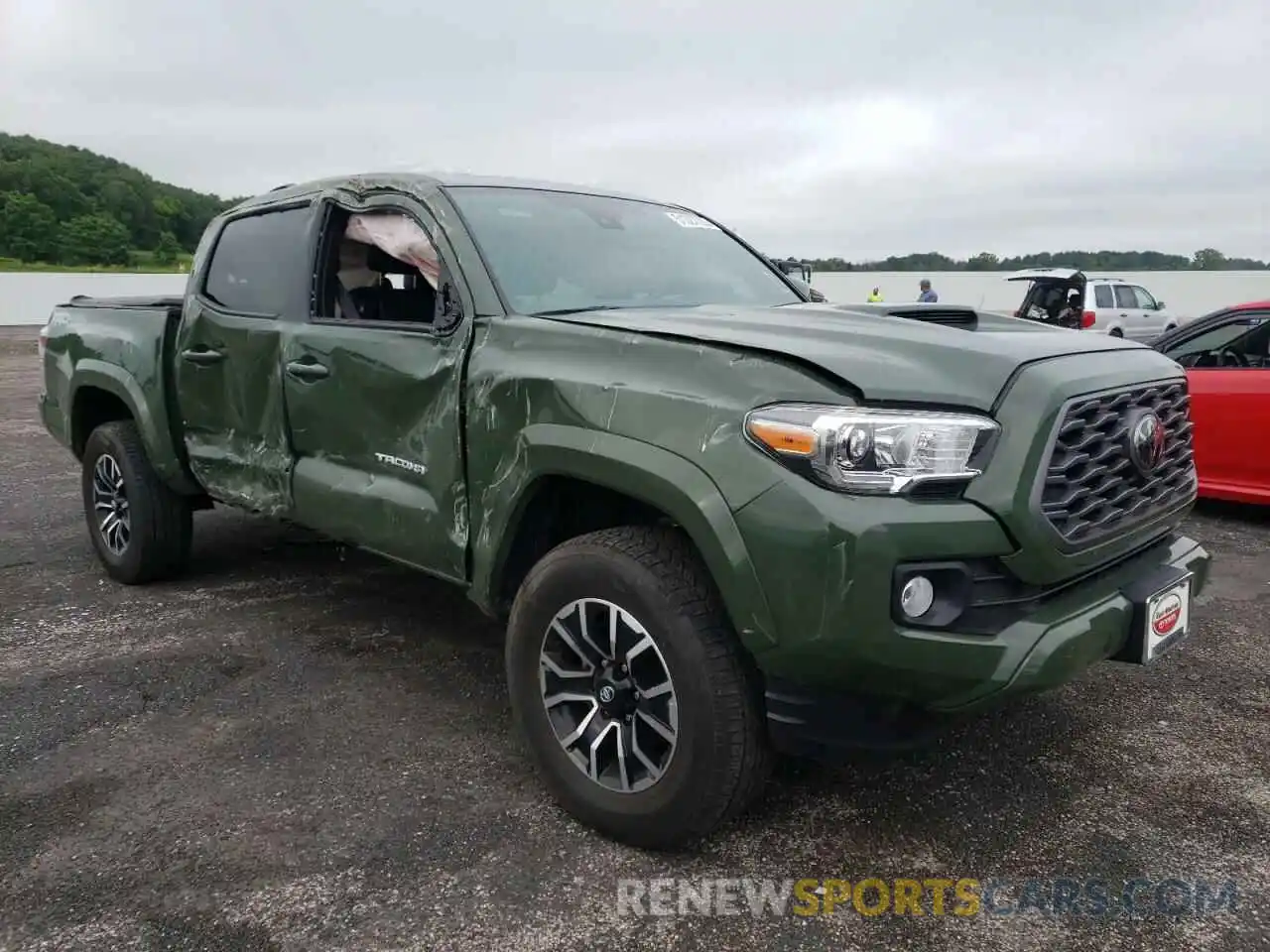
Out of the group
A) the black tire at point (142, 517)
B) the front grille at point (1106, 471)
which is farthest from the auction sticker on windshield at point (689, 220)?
the black tire at point (142, 517)

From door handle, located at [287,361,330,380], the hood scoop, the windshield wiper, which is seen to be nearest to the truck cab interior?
door handle, located at [287,361,330,380]

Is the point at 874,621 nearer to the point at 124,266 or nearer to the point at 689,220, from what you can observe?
the point at 689,220

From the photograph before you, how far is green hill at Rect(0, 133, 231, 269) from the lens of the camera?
55125 mm

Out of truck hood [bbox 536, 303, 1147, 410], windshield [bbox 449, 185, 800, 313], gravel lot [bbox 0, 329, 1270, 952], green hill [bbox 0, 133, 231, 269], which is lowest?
gravel lot [bbox 0, 329, 1270, 952]

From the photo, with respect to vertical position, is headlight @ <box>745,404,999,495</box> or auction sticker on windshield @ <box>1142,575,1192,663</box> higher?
headlight @ <box>745,404,999,495</box>

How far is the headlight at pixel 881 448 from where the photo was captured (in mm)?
2205

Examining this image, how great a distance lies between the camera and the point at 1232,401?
6.09 metres

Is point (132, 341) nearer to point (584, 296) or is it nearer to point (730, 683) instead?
point (584, 296)

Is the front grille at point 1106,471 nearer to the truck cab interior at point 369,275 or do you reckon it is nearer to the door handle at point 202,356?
the truck cab interior at point 369,275

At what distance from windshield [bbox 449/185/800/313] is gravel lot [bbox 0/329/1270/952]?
153cm

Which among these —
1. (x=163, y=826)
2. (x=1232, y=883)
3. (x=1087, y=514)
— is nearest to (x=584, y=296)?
(x=1087, y=514)

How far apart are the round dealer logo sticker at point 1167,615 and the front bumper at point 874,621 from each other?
38 cm

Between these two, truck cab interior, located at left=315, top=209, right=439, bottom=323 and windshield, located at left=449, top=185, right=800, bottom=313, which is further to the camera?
truck cab interior, located at left=315, top=209, right=439, bottom=323

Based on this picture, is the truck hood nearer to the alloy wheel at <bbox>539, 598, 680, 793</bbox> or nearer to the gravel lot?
the alloy wheel at <bbox>539, 598, 680, 793</bbox>
